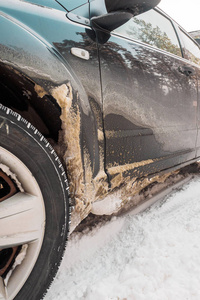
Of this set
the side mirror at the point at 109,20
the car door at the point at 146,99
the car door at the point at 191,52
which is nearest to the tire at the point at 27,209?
the car door at the point at 146,99

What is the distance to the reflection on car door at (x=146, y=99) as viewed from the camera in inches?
54.1

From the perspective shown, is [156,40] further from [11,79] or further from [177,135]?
[11,79]

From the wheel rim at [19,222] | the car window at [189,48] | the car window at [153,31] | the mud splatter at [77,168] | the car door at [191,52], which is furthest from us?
the car window at [189,48]

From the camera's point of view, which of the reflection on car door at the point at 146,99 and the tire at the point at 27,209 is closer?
the tire at the point at 27,209

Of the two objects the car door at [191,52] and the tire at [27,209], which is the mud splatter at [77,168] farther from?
the car door at [191,52]

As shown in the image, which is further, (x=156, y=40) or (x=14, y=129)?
(x=156, y=40)

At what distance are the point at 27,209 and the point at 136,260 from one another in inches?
30.3

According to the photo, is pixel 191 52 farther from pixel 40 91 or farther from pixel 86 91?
pixel 40 91

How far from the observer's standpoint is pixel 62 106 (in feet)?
3.58

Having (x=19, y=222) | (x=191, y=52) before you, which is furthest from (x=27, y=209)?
(x=191, y=52)

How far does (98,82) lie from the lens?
50.1 inches

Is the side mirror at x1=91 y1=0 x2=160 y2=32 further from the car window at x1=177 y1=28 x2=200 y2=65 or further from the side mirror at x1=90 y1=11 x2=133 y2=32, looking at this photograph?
the car window at x1=177 y1=28 x2=200 y2=65

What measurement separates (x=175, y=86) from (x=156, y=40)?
17.2 inches

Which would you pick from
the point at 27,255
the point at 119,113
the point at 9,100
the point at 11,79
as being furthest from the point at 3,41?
the point at 27,255
